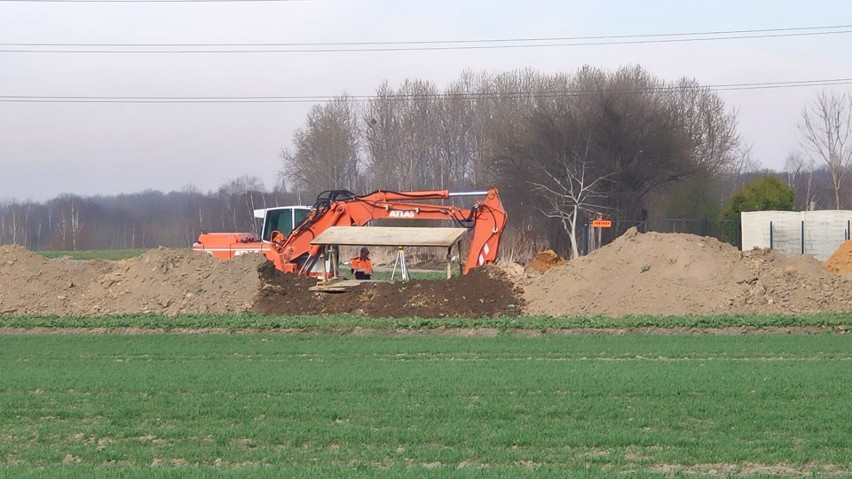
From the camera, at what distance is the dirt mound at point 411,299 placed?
24.4 metres

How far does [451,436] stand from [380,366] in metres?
5.70

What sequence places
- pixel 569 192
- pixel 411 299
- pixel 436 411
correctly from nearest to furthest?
1. pixel 436 411
2. pixel 411 299
3. pixel 569 192

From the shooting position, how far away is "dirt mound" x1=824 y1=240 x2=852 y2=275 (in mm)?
36062

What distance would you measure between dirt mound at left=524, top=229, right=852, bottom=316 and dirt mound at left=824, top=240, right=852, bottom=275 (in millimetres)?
11282

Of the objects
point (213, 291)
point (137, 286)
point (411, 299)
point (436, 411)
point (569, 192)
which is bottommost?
point (436, 411)

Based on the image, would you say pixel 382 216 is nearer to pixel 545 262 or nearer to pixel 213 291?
pixel 213 291

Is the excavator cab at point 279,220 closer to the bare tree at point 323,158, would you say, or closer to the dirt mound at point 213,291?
the dirt mound at point 213,291

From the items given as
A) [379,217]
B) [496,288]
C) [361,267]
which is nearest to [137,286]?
[379,217]

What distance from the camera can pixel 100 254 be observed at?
65875 millimetres

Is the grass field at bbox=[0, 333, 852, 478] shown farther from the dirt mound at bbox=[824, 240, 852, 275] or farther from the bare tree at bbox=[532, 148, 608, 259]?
the bare tree at bbox=[532, 148, 608, 259]

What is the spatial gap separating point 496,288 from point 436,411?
1350cm

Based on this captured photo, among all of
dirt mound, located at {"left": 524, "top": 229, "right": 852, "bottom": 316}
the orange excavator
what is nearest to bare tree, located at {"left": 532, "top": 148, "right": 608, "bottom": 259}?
the orange excavator

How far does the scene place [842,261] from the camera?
36.6 metres

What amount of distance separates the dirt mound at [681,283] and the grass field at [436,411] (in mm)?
4848
